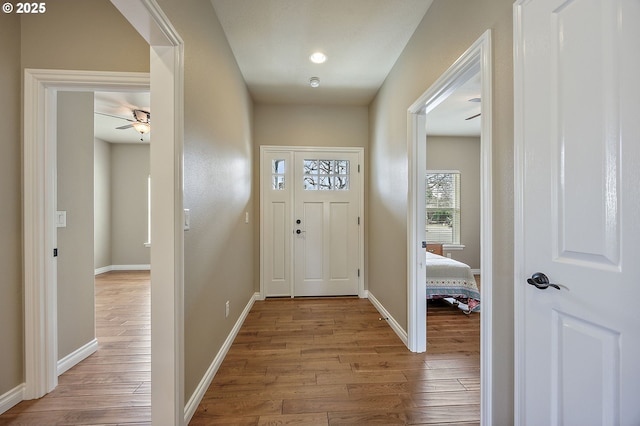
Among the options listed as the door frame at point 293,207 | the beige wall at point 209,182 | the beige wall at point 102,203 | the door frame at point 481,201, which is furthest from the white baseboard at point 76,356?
the beige wall at point 102,203

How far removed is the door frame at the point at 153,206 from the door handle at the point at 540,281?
160 centimetres

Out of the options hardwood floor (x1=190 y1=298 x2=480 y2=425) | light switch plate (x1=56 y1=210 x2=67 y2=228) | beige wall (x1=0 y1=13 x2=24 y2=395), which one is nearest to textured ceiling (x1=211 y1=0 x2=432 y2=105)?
beige wall (x1=0 y1=13 x2=24 y2=395)

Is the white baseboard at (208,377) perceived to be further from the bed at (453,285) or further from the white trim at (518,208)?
the bed at (453,285)

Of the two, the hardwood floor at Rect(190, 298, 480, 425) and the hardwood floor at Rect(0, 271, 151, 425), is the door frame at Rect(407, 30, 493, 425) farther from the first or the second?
the hardwood floor at Rect(0, 271, 151, 425)

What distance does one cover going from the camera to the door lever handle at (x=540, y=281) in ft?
3.30

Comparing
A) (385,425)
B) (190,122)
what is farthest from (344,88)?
(385,425)

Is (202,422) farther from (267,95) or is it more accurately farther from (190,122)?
(267,95)

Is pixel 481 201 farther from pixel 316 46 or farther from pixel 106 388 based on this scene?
pixel 106 388

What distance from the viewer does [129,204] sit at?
18.3ft

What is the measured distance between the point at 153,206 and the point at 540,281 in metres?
1.75

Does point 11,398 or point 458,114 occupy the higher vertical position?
point 458,114

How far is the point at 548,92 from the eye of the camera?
3.28 feet

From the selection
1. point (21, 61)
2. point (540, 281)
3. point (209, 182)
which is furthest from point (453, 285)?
point (21, 61)

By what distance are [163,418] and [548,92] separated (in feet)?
7.32
